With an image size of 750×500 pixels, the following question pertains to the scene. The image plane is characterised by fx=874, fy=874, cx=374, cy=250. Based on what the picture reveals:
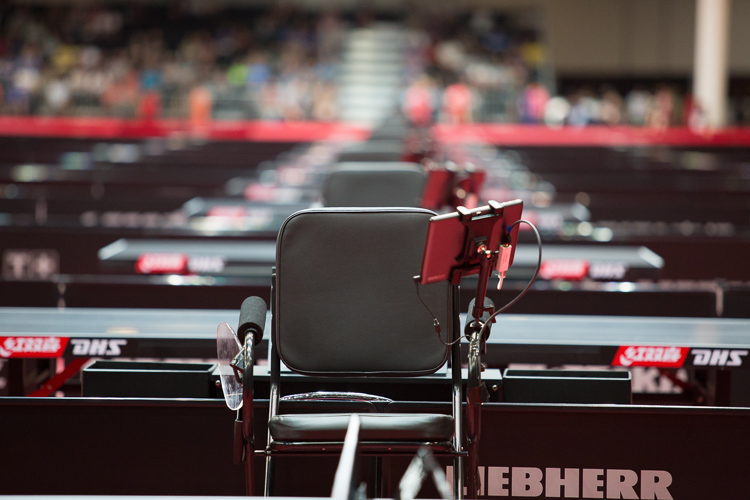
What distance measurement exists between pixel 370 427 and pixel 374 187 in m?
2.26

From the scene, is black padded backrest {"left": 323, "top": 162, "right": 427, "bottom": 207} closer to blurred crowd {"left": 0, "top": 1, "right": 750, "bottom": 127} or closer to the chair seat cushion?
the chair seat cushion

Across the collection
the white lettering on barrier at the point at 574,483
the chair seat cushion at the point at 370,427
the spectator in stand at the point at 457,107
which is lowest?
the white lettering on barrier at the point at 574,483

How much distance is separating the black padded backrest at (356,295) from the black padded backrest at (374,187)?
1869mm

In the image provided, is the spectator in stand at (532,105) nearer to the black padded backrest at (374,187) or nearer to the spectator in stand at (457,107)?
the spectator in stand at (457,107)

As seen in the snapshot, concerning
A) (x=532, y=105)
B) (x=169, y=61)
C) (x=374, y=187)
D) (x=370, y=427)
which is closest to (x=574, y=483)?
(x=370, y=427)

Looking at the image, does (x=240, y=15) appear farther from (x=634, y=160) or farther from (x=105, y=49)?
(x=634, y=160)

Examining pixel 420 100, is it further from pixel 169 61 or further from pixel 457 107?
pixel 169 61

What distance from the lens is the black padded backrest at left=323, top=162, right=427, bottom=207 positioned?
3941mm

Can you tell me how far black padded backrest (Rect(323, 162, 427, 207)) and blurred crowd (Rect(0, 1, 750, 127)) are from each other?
44.1 feet

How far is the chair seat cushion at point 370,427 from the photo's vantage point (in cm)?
180

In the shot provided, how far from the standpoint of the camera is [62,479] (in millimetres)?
2266

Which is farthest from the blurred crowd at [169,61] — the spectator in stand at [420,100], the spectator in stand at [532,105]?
the spectator in stand at [532,105]

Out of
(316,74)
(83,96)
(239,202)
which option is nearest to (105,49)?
(83,96)

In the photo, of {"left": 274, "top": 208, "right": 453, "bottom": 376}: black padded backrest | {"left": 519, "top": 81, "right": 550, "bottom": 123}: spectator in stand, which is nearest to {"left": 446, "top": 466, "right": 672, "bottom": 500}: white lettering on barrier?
{"left": 274, "top": 208, "right": 453, "bottom": 376}: black padded backrest
